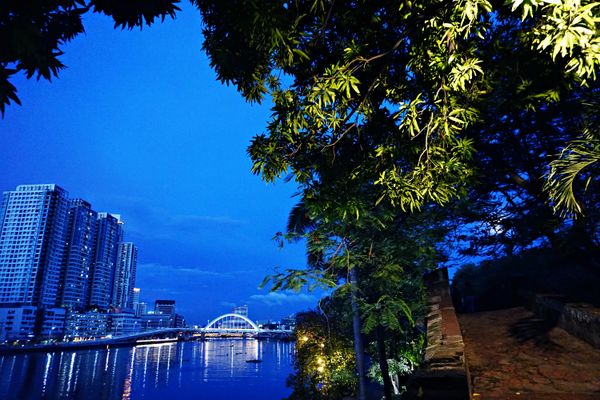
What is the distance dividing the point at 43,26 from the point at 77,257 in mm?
159926

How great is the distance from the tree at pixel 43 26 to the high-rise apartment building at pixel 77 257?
150196 millimetres

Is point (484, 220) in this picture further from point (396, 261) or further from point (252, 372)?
point (252, 372)

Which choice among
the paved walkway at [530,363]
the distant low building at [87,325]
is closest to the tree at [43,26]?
the paved walkway at [530,363]

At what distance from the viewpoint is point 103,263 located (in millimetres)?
159875

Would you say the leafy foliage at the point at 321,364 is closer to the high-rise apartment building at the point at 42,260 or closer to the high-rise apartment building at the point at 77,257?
the high-rise apartment building at the point at 42,260

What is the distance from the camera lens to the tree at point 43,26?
262cm

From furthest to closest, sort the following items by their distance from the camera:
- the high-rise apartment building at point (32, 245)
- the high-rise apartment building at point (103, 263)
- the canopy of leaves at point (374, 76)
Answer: the high-rise apartment building at point (103, 263)
the high-rise apartment building at point (32, 245)
the canopy of leaves at point (374, 76)

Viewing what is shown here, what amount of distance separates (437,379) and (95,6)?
220 inches

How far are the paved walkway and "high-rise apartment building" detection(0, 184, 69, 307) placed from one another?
477 ft

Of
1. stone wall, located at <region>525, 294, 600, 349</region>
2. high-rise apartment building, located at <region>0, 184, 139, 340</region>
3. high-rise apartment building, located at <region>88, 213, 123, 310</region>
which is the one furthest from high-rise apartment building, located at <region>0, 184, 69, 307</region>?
stone wall, located at <region>525, 294, 600, 349</region>

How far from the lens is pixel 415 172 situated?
4.43m

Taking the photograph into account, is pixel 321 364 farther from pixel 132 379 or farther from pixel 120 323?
pixel 120 323

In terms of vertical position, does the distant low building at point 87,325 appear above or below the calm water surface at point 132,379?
above

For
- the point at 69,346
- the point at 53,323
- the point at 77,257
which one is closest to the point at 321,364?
the point at 69,346
